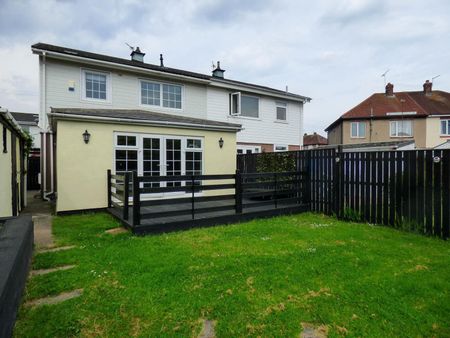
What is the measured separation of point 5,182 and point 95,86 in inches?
242

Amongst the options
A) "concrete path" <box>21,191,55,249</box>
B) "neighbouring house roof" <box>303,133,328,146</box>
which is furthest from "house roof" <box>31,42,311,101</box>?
"neighbouring house roof" <box>303,133,328,146</box>

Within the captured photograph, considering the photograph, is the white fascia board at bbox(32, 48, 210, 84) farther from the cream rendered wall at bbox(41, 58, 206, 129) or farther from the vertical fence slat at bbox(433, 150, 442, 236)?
the vertical fence slat at bbox(433, 150, 442, 236)

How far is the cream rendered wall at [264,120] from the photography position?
49.4ft

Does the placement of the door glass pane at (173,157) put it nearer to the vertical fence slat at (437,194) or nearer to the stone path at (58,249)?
the stone path at (58,249)

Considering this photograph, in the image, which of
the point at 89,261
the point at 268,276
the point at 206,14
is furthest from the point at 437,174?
the point at 206,14

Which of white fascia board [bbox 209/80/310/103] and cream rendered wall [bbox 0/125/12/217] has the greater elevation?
white fascia board [bbox 209/80/310/103]

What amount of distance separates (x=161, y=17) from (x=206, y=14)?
190 cm

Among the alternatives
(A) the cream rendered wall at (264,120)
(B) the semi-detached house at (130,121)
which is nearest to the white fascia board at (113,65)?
(B) the semi-detached house at (130,121)

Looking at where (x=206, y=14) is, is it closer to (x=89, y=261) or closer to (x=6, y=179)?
(x=6, y=179)

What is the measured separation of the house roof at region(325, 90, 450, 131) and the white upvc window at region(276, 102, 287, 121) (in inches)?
645

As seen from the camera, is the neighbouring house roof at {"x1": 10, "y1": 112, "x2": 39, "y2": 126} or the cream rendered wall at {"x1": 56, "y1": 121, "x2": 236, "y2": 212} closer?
the cream rendered wall at {"x1": 56, "y1": 121, "x2": 236, "y2": 212}

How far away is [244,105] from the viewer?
52.2 feet

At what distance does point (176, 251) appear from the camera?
194 inches

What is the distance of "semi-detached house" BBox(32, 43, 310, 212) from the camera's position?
28.2 ft
